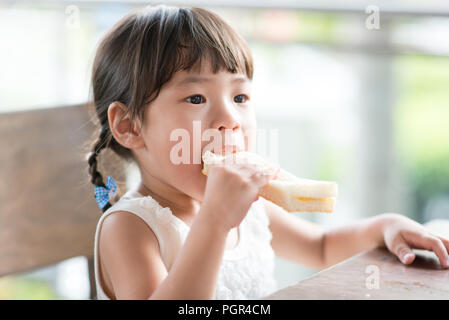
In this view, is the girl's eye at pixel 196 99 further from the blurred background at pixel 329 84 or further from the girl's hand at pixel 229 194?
the blurred background at pixel 329 84

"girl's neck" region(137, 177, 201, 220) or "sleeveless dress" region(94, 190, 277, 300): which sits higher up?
"girl's neck" region(137, 177, 201, 220)

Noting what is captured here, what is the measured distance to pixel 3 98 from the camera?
1485 millimetres

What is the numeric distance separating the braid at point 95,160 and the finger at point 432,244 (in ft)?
1.80

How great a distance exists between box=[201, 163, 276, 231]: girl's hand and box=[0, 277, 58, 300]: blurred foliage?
98 centimetres

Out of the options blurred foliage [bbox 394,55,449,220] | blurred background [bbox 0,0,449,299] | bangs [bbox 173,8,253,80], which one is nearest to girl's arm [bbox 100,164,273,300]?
bangs [bbox 173,8,253,80]

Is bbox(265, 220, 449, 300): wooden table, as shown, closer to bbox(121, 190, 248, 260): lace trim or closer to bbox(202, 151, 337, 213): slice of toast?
bbox(202, 151, 337, 213): slice of toast

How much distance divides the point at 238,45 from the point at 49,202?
0.48m

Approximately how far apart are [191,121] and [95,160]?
0.25m

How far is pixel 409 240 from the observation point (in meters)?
0.86

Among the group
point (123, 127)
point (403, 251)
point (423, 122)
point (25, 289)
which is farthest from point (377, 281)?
point (423, 122)

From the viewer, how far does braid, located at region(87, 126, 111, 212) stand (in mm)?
960

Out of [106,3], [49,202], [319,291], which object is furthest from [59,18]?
[319,291]

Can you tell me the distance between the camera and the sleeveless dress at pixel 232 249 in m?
0.86
